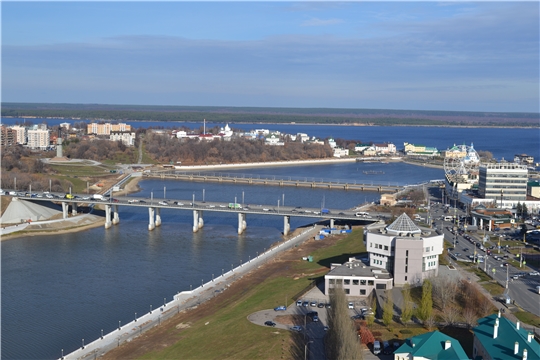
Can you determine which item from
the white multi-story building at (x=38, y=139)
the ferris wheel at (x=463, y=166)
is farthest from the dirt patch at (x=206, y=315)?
the white multi-story building at (x=38, y=139)

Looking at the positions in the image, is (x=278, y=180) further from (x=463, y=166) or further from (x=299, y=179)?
(x=463, y=166)

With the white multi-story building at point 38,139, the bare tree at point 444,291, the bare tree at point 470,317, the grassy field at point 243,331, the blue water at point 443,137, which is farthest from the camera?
the blue water at point 443,137

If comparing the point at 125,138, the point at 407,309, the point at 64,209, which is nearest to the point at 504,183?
the point at 407,309

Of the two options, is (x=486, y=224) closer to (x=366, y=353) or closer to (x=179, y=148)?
(x=366, y=353)

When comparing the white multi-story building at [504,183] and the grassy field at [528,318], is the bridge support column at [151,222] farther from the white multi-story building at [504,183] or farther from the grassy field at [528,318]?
the grassy field at [528,318]

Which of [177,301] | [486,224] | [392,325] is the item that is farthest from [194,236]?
[392,325]

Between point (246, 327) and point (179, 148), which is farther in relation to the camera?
point (179, 148)
